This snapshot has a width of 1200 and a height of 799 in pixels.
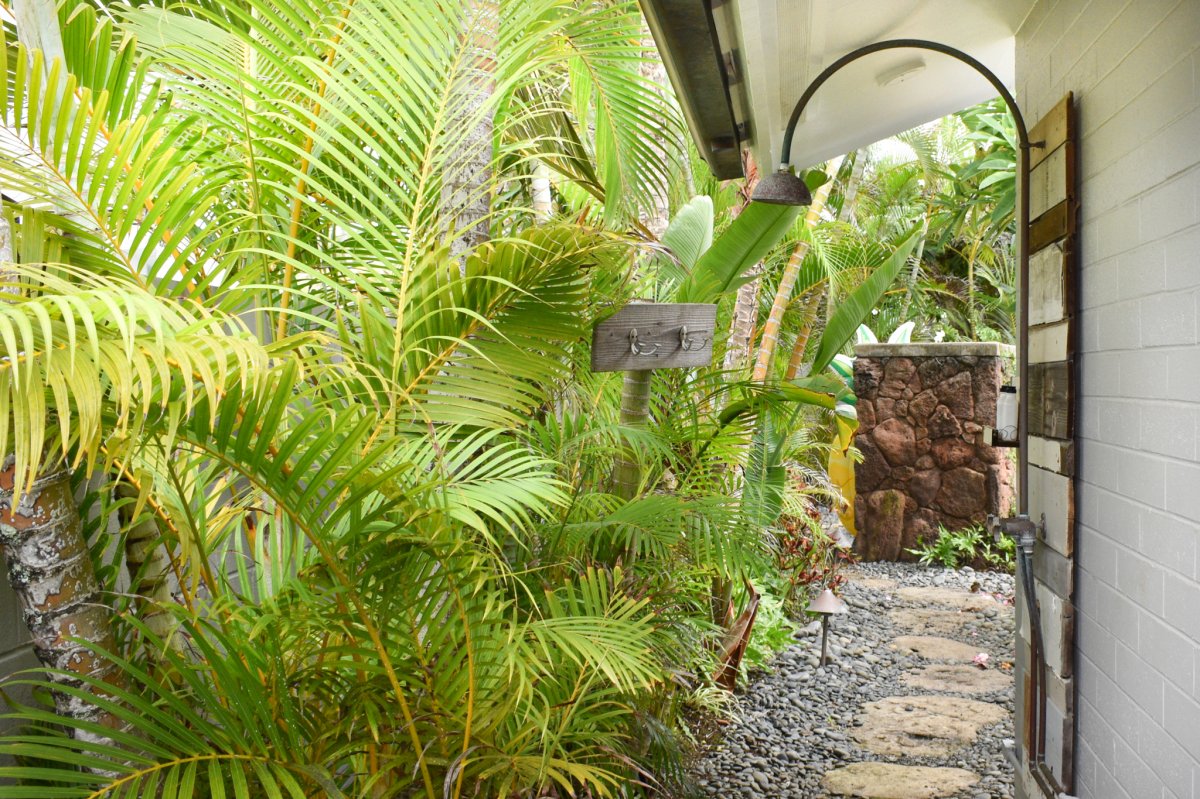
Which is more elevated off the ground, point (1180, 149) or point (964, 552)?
point (1180, 149)

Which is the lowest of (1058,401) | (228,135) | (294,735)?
(294,735)

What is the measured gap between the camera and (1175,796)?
65.4 inches

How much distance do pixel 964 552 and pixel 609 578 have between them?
17.0 ft

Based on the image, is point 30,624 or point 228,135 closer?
point 30,624

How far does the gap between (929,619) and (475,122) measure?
4864mm

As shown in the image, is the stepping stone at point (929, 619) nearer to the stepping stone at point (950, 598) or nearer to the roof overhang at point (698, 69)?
the stepping stone at point (950, 598)

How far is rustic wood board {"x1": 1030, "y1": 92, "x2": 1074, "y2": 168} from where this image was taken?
219 cm

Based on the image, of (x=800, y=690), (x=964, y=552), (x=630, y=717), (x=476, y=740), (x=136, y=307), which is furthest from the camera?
(x=964, y=552)

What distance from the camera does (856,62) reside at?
274 centimetres

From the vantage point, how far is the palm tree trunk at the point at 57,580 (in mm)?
1508

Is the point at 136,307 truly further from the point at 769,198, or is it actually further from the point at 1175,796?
the point at 1175,796

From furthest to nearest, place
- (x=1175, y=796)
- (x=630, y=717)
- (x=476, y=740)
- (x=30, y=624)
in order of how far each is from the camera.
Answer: (x=630, y=717)
(x=476, y=740)
(x=1175, y=796)
(x=30, y=624)

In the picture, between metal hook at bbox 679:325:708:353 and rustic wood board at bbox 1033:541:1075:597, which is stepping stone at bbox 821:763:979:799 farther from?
metal hook at bbox 679:325:708:353

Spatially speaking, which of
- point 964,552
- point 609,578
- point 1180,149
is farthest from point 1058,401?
point 964,552
